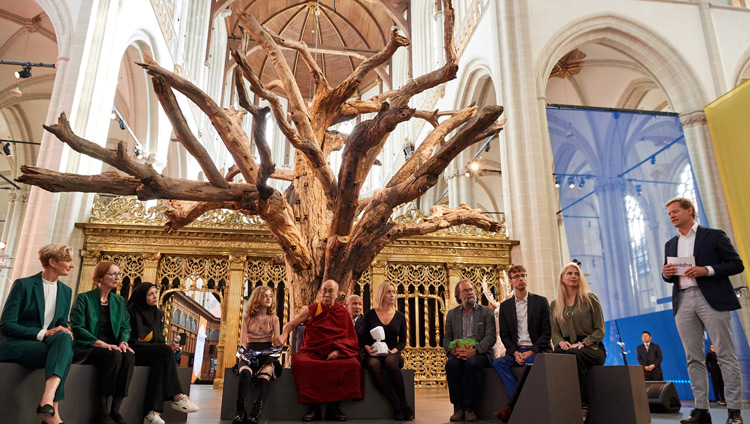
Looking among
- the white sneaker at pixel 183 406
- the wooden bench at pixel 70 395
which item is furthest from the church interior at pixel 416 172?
the wooden bench at pixel 70 395

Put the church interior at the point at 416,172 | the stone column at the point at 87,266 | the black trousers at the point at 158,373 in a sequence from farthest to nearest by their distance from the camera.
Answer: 1. the stone column at the point at 87,266
2. the church interior at the point at 416,172
3. the black trousers at the point at 158,373

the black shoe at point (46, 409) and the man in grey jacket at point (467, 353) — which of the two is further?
the man in grey jacket at point (467, 353)

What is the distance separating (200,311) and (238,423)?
1156 cm

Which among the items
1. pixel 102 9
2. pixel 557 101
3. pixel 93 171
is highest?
pixel 557 101

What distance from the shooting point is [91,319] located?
11.7ft

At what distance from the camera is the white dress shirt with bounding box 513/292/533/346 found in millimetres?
4031

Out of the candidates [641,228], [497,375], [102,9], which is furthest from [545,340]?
[102,9]

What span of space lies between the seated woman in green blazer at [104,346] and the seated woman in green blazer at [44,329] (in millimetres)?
181

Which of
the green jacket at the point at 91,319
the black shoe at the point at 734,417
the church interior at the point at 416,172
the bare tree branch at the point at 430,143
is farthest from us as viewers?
the bare tree branch at the point at 430,143

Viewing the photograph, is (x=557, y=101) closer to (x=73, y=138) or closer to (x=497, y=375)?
(x=497, y=375)

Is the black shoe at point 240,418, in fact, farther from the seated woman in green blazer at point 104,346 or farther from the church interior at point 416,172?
the seated woman in green blazer at point 104,346

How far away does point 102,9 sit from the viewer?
328 inches

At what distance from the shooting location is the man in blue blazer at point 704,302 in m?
3.33

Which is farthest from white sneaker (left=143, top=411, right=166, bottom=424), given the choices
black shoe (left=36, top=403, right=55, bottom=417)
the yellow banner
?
the yellow banner
